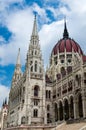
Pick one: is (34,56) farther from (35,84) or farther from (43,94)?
(43,94)

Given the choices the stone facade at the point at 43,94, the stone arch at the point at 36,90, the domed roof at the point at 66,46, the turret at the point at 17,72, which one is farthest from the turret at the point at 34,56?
the turret at the point at 17,72

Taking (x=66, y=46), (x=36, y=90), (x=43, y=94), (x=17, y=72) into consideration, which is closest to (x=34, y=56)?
(x=36, y=90)

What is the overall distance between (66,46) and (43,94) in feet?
100

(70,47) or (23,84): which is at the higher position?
(70,47)

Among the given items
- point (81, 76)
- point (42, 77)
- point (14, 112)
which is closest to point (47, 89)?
point (42, 77)

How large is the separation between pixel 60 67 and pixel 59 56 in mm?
5197

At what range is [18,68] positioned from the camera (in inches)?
3824

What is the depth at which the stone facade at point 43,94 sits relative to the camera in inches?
2397

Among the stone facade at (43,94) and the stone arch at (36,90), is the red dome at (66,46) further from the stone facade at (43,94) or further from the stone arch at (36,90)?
the stone arch at (36,90)

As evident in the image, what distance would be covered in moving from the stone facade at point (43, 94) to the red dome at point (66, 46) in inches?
661

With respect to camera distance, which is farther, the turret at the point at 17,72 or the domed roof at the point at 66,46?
the domed roof at the point at 66,46

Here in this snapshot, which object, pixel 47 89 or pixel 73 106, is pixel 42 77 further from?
pixel 73 106

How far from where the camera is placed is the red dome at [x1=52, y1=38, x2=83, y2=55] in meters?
95.2

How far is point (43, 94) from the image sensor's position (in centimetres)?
7219
